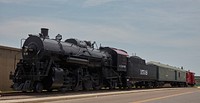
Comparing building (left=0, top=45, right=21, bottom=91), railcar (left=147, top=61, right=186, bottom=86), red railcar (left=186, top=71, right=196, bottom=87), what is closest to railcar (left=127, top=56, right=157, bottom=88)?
railcar (left=147, top=61, right=186, bottom=86)

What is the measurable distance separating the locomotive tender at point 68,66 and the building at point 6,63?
9.43ft

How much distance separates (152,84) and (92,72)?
A: 15.3 metres

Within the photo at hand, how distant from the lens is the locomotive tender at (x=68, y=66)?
20.8 metres

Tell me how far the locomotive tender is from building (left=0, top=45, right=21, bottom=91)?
2.88 metres

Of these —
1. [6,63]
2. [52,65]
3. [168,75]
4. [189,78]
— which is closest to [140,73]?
[168,75]

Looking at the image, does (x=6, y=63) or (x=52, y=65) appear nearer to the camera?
(x=52, y=65)

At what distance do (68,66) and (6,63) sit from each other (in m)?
5.11

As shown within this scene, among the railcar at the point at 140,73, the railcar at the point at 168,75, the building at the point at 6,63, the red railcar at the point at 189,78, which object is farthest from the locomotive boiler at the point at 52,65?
the red railcar at the point at 189,78

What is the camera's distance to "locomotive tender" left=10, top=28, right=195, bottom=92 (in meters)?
20.8

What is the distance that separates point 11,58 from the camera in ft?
83.4

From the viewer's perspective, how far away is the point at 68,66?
23812mm

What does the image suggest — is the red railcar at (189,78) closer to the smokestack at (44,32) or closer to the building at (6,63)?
the building at (6,63)

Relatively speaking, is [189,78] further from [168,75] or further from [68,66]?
[68,66]

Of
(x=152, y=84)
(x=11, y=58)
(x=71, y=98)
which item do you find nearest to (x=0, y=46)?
(x=11, y=58)
